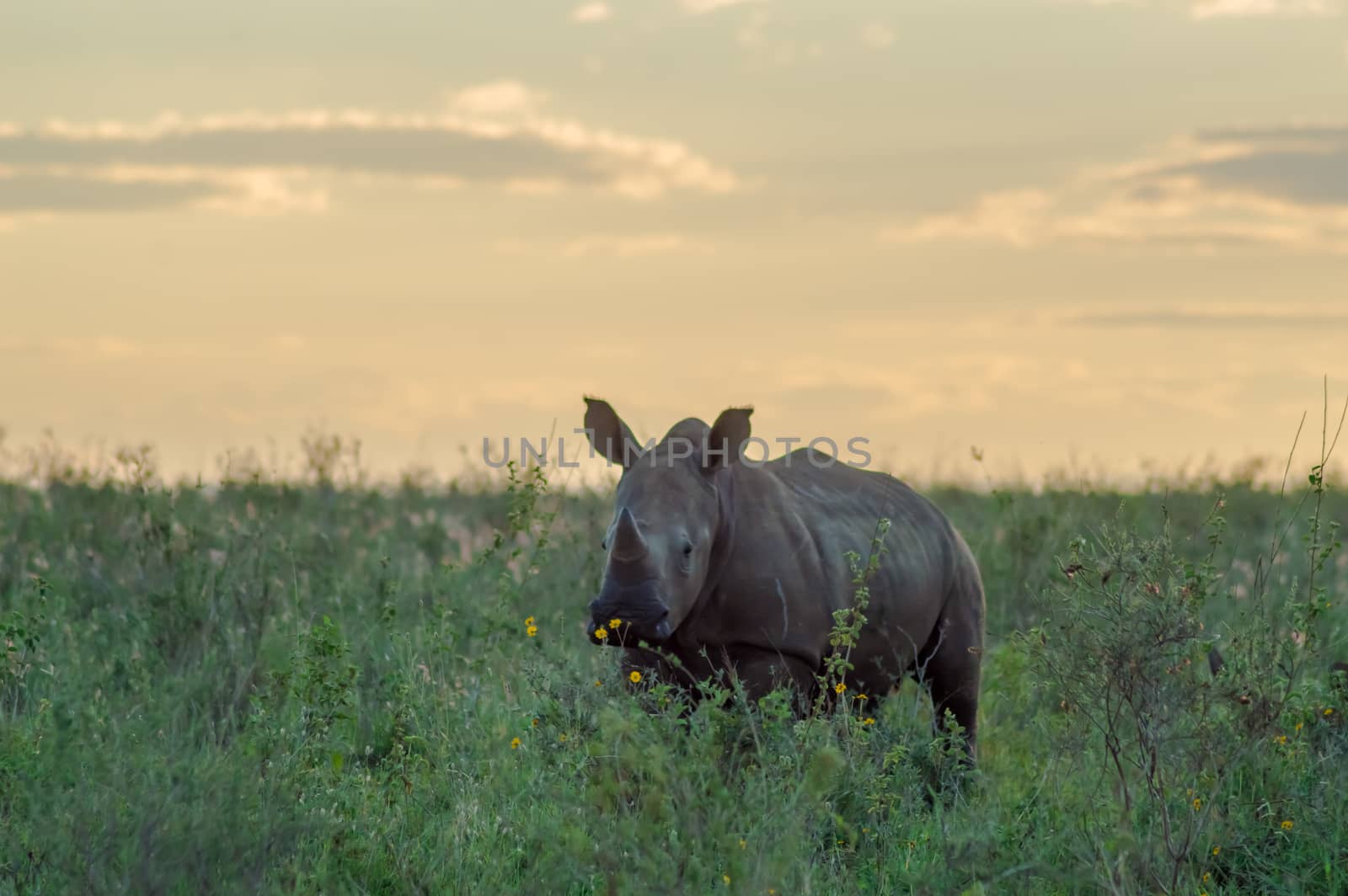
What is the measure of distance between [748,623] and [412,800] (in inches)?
62.7

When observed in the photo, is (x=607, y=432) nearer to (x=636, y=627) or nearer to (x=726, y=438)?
(x=726, y=438)

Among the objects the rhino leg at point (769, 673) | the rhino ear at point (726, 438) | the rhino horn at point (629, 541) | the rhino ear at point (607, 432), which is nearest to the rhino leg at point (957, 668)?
the rhino leg at point (769, 673)

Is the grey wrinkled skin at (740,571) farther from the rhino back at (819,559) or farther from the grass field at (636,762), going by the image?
the grass field at (636,762)

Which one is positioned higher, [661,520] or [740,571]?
[661,520]

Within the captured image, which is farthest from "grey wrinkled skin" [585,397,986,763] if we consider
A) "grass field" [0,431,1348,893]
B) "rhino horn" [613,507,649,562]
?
"grass field" [0,431,1348,893]

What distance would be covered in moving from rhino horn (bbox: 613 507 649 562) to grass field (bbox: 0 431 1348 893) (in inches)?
22.5

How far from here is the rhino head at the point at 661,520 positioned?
596 centimetres

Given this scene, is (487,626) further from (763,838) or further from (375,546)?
(375,546)

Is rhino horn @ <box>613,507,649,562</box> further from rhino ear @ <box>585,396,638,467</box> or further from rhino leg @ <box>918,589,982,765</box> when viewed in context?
rhino leg @ <box>918,589,982,765</box>

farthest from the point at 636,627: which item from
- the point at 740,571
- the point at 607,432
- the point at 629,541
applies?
the point at 607,432

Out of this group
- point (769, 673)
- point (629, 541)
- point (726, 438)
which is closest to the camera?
point (629, 541)

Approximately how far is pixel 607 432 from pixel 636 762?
2576 millimetres

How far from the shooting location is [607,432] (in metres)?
6.80

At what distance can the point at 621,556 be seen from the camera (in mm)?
5980
